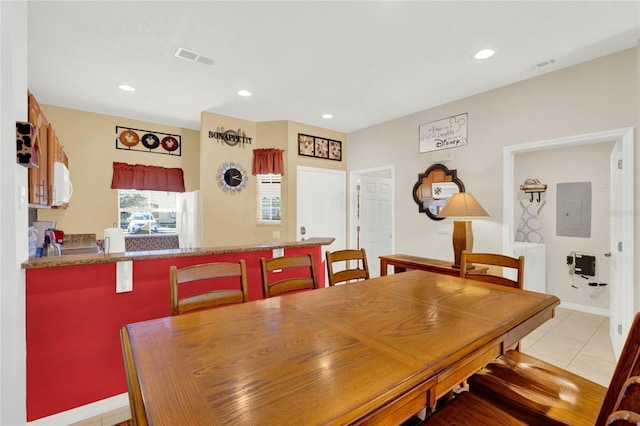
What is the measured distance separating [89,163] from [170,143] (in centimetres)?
111

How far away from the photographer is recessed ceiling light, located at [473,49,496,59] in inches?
98.3

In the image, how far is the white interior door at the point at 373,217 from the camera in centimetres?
487

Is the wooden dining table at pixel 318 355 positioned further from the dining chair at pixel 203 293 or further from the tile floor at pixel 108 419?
the tile floor at pixel 108 419

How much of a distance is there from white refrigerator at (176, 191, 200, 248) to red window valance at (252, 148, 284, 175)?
966 millimetres

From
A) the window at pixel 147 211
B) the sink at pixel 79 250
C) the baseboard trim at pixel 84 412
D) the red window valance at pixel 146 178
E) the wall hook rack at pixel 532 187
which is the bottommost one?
the baseboard trim at pixel 84 412

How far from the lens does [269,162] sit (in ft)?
14.3

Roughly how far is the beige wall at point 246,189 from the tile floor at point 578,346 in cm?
317

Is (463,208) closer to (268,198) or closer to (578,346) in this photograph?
(578,346)

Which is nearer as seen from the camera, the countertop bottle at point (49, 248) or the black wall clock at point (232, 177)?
the countertop bottle at point (49, 248)

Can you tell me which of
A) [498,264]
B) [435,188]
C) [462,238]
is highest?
[435,188]

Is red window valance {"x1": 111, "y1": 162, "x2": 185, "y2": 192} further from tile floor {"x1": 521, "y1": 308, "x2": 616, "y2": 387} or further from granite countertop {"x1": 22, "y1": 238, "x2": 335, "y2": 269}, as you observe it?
tile floor {"x1": 521, "y1": 308, "x2": 616, "y2": 387}

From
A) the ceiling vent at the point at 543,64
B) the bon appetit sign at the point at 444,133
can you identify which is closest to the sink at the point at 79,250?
the bon appetit sign at the point at 444,133

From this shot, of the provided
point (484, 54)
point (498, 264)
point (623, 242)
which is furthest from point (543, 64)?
point (498, 264)

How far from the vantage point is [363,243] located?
4871mm
